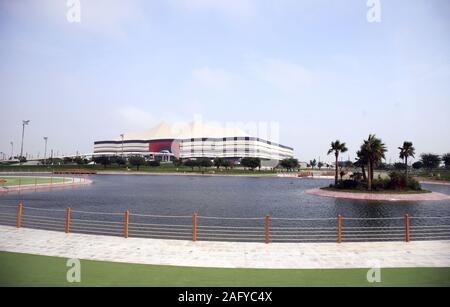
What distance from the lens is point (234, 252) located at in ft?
43.0

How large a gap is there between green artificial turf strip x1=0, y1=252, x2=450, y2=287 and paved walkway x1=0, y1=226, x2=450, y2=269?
0.67 meters

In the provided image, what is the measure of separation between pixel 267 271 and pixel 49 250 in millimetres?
9096

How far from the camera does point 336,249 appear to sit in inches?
537

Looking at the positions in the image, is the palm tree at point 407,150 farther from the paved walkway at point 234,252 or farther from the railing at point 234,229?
the paved walkway at point 234,252

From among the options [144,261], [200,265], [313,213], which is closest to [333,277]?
[200,265]

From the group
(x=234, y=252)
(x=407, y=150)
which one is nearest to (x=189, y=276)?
(x=234, y=252)

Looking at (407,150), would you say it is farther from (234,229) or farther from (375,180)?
(234,229)

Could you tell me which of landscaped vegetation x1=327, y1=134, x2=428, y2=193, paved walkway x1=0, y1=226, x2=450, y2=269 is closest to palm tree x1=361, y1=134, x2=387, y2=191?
landscaped vegetation x1=327, y1=134, x2=428, y2=193

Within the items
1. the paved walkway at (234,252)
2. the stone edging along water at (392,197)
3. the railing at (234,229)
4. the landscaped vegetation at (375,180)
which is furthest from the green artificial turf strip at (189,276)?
the landscaped vegetation at (375,180)

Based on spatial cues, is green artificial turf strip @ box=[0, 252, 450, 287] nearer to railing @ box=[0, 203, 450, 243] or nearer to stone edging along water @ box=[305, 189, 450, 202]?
railing @ box=[0, 203, 450, 243]

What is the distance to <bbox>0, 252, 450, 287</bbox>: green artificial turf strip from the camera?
372 inches

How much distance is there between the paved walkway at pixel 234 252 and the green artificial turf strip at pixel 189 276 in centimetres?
67

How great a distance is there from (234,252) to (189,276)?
3395 mm

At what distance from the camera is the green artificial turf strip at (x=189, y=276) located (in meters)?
9.45
